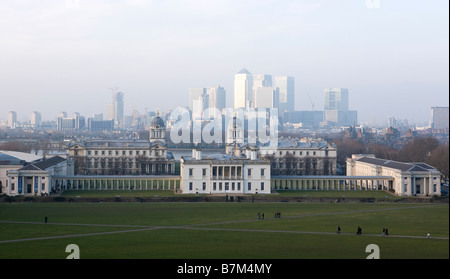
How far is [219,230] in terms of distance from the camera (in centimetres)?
3509

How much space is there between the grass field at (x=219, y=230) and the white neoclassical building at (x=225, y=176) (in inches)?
296

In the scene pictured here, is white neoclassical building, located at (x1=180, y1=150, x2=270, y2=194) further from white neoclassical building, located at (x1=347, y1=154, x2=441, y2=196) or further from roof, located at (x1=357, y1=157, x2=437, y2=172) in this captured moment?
roof, located at (x1=357, y1=157, x2=437, y2=172)

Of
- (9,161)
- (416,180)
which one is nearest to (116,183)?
(9,161)

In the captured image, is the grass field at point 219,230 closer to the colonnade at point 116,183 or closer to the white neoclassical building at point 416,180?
the white neoclassical building at point 416,180

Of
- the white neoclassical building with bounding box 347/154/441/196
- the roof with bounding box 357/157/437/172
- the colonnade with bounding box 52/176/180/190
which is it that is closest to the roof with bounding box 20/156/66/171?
the colonnade with bounding box 52/176/180/190

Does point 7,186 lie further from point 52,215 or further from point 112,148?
point 112,148

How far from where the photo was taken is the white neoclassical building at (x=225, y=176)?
57.0 metres

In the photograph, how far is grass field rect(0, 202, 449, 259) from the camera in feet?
92.2

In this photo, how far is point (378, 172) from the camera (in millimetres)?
64312

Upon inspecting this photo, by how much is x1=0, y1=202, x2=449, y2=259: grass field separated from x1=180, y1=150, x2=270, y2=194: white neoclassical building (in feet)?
24.6
